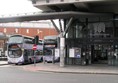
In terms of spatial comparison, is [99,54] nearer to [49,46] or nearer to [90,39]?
[90,39]

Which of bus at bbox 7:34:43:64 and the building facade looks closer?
the building facade

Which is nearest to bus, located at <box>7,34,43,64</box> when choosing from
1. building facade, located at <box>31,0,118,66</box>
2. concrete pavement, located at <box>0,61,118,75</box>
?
building facade, located at <box>31,0,118,66</box>

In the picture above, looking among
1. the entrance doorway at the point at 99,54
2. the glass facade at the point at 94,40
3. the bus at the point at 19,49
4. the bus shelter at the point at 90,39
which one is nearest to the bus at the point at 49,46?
the bus at the point at 19,49

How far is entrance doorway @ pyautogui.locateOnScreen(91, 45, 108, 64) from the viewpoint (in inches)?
1626

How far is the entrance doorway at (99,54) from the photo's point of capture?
41312 mm

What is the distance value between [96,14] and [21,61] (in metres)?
13.6

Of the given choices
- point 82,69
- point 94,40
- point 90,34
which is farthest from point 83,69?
point 90,34

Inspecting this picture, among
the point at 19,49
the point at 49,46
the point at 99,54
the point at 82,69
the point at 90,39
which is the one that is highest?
the point at 90,39

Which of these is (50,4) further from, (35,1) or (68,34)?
(68,34)

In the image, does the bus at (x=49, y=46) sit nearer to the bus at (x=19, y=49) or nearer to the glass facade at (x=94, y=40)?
the bus at (x=19, y=49)

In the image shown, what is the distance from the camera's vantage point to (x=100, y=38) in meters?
40.0

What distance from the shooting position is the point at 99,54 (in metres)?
42.0

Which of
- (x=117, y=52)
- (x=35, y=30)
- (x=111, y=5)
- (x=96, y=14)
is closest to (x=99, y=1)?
(x=96, y=14)

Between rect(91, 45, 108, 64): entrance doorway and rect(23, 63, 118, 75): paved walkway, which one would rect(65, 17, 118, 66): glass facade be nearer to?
rect(91, 45, 108, 64): entrance doorway
